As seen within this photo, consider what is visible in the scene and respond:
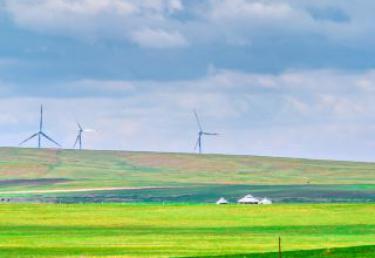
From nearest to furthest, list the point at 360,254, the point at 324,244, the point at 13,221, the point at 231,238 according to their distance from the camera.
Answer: the point at 360,254 < the point at 324,244 < the point at 231,238 < the point at 13,221

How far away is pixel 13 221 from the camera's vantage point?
104m

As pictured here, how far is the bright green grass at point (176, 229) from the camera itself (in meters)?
69.2

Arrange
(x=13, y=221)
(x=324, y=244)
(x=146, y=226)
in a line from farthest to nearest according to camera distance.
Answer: (x=13, y=221)
(x=146, y=226)
(x=324, y=244)

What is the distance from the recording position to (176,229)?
305 feet

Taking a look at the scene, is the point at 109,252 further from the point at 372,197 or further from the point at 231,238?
the point at 372,197

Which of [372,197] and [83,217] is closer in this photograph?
[83,217]

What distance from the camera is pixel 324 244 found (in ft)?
239

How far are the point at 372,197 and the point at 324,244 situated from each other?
9404 cm

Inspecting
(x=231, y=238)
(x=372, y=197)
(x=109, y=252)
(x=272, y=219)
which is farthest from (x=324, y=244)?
(x=372, y=197)

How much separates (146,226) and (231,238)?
1874 centimetres

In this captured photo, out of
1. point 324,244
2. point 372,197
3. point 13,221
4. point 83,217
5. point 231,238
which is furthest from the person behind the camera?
point 372,197

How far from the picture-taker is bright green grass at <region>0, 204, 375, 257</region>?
6919 cm

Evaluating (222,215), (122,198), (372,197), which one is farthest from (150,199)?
(222,215)

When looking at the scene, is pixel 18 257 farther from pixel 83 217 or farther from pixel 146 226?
pixel 83 217
